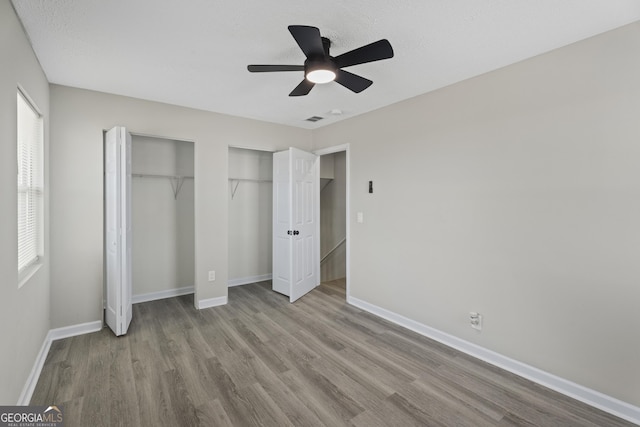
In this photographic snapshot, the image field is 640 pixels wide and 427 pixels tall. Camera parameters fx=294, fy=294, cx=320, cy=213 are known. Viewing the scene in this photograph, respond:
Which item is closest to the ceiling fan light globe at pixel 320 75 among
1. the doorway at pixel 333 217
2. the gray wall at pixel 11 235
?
the gray wall at pixel 11 235

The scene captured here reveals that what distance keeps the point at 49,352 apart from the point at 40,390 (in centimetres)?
70

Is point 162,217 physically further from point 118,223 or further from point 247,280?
point 247,280

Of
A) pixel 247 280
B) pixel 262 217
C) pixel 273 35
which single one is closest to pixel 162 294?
pixel 247 280

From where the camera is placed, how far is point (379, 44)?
1.77 metres

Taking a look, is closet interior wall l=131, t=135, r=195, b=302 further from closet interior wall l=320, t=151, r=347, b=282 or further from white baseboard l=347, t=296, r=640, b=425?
white baseboard l=347, t=296, r=640, b=425

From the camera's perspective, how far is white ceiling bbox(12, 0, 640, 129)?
180 cm

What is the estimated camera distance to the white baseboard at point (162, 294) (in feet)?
13.4

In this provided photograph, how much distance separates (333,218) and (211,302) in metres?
2.68

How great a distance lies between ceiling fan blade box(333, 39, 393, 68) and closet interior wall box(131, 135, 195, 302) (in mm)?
3135

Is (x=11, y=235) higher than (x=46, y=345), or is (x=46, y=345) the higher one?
(x=11, y=235)

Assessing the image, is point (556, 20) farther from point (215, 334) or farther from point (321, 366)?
point (215, 334)

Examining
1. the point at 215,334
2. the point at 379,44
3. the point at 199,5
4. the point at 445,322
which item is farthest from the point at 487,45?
the point at 215,334

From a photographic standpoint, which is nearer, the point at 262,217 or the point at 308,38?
the point at 308,38

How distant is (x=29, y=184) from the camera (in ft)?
8.11
